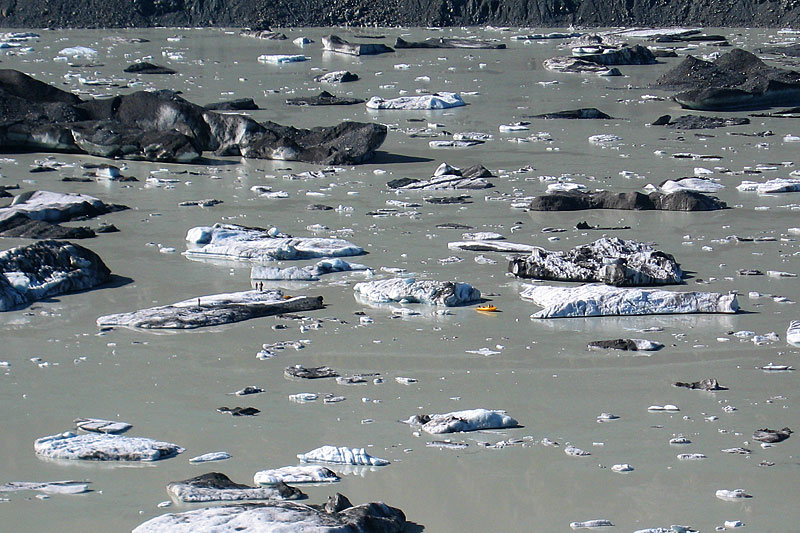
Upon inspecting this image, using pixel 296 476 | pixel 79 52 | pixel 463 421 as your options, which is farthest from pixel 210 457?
pixel 79 52

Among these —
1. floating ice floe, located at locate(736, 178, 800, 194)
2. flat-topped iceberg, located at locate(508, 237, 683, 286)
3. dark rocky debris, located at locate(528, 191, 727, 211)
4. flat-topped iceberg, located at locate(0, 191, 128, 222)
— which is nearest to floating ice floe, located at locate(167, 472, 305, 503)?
flat-topped iceberg, located at locate(508, 237, 683, 286)

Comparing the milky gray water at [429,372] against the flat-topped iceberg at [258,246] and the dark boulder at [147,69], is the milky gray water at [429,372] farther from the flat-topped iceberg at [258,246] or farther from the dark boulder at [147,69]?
the dark boulder at [147,69]

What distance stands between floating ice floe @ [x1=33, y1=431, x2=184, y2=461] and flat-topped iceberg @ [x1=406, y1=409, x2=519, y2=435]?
99 centimetres

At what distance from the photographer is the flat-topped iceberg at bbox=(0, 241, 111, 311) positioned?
7.09 meters

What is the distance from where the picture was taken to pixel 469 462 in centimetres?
457

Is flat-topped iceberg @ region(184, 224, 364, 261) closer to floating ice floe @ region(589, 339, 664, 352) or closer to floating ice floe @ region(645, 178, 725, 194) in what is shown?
floating ice floe @ region(589, 339, 664, 352)

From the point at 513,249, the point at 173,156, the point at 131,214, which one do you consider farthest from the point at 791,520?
the point at 173,156

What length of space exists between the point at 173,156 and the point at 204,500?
28.6 ft

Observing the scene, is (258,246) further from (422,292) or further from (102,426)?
(102,426)

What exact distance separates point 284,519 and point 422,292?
3244 millimetres

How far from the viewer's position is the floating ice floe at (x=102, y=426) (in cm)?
491

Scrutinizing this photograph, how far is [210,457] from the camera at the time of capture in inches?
182

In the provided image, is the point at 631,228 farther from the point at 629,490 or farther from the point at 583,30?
the point at 583,30

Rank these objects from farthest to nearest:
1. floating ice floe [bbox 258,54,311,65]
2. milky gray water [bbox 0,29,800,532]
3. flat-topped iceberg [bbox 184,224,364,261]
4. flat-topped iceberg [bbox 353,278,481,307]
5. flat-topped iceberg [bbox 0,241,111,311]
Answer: floating ice floe [bbox 258,54,311,65], flat-topped iceberg [bbox 184,224,364,261], flat-topped iceberg [bbox 0,241,111,311], flat-topped iceberg [bbox 353,278,481,307], milky gray water [bbox 0,29,800,532]
